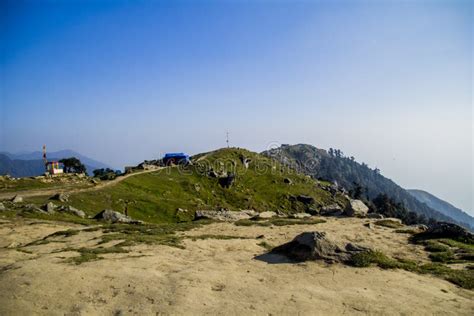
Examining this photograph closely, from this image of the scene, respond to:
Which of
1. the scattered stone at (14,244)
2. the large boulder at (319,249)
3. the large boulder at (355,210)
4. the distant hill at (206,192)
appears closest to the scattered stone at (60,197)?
the distant hill at (206,192)

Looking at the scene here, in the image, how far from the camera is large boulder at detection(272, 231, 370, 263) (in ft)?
67.5

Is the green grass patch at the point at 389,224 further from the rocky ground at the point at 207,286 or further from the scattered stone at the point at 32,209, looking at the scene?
the scattered stone at the point at 32,209

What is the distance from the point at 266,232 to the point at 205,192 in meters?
68.0

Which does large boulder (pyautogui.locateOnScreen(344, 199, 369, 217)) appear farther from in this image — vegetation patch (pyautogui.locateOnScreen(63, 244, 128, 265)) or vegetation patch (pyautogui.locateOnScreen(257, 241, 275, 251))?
vegetation patch (pyautogui.locateOnScreen(63, 244, 128, 265))

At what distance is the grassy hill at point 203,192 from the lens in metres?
60.4

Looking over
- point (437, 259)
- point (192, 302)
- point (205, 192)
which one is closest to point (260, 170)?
point (205, 192)

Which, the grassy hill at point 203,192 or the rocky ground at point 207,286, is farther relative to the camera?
the grassy hill at point 203,192

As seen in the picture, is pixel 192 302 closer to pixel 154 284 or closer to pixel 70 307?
pixel 154 284

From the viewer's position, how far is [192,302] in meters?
13.5

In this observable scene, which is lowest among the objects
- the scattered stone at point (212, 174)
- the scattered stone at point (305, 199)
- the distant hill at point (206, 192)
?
the scattered stone at point (305, 199)

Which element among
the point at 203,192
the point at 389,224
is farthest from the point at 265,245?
the point at 203,192

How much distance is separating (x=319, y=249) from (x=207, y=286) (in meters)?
9.04

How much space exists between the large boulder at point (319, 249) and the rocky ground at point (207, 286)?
2.59 ft

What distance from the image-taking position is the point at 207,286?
50.4 ft
